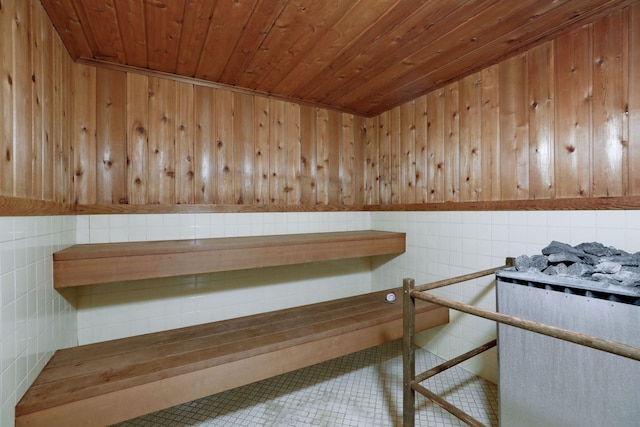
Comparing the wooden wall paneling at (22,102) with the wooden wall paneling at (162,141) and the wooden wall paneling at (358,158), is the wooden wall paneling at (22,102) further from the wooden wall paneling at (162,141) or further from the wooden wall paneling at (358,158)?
the wooden wall paneling at (358,158)

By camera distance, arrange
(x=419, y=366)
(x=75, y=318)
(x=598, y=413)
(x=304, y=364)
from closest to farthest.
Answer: (x=598, y=413) → (x=304, y=364) → (x=75, y=318) → (x=419, y=366)

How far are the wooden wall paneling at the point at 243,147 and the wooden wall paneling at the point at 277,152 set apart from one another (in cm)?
19

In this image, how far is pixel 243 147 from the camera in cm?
265

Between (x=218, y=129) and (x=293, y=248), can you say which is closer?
(x=293, y=248)

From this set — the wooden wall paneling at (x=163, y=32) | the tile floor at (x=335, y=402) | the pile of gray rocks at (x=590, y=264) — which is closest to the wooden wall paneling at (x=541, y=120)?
the pile of gray rocks at (x=590, y=264)

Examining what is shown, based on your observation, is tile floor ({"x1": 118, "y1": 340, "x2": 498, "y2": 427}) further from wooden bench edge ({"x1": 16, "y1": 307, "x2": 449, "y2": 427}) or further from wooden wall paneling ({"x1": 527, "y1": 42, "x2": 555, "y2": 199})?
wooden wall paneling ({"x1": 527, "y1": 42, "x2": 555, "y2": 199})

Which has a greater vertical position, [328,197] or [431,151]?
[431,151]

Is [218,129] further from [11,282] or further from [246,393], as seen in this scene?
[246,393]

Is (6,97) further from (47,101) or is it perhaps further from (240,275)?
(240,275)

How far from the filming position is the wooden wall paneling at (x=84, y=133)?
6.70 feet

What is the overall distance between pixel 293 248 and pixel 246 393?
116cm

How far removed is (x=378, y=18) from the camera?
1682 millimetres

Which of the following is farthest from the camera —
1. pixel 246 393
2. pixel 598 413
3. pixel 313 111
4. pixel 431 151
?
pixel 313 111

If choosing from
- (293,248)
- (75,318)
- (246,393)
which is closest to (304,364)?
(246,393)
